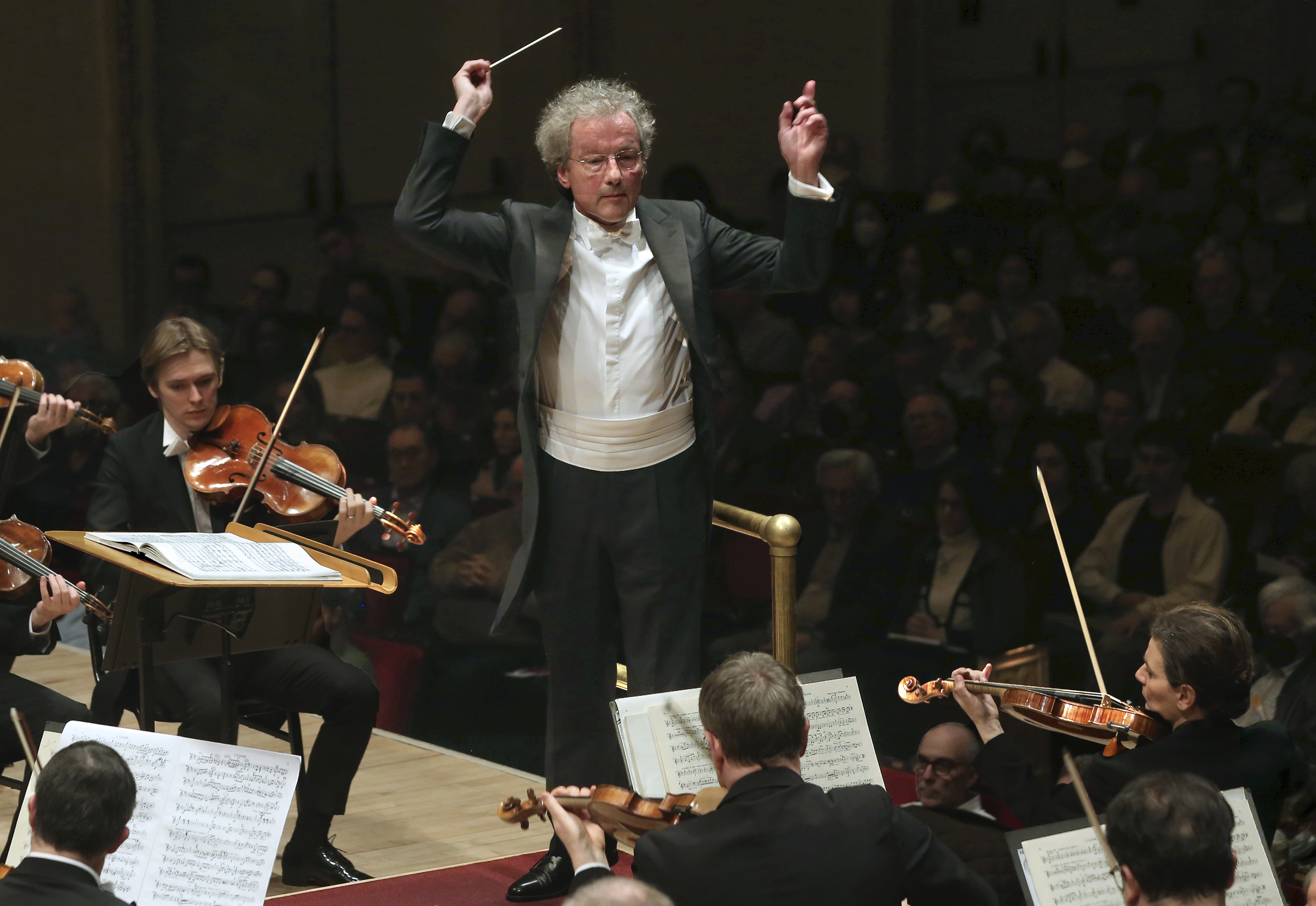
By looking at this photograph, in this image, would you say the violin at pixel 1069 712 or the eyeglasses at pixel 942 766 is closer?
the violin at pixel 1069 712

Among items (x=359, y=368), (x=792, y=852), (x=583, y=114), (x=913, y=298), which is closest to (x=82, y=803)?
(x=792, y=852)

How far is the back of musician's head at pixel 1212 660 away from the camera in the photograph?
7.98 ft

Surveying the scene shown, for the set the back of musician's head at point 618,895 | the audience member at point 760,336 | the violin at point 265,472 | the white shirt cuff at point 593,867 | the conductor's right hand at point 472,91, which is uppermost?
the conductor's right hand at point 472,91

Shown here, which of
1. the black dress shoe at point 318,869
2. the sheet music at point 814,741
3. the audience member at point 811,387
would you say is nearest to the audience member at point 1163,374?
the audience member at point 811,387

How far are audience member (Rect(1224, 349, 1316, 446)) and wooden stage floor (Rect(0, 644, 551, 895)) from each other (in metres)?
1.85

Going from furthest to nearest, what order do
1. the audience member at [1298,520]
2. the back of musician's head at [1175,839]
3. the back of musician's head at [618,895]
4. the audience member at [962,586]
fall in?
the audience member at [962,586] < the audience member at [1298,520] < the back of musician's head at [1175,839] < the back of musician's head at [618,895]

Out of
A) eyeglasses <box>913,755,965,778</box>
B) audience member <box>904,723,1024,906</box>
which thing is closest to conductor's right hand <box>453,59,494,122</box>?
audience member <box>904,723,1024,906</box>

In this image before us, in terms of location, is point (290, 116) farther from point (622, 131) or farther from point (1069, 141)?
point (622, 131)

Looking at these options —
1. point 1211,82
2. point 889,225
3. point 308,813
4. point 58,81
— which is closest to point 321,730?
point 308,813

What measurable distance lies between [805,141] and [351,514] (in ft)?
4.28

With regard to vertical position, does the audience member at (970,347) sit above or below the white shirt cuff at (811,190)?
below

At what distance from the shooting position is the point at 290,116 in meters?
5.95

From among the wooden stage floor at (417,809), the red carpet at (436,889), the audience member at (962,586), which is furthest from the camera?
the audience member at (962,586)

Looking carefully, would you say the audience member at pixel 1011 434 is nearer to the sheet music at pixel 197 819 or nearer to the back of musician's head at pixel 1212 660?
the back of musician's head at pixel 1212 660
